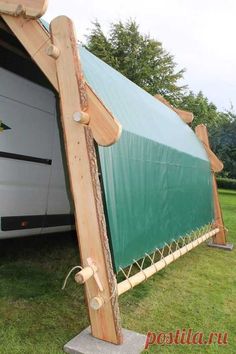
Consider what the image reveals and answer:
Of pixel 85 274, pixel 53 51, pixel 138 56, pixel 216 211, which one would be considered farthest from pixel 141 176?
pixel 138 56

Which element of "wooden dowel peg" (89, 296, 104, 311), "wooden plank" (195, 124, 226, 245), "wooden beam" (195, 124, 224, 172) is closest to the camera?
"wooden dowel peg" (89, 296, 104, 311)

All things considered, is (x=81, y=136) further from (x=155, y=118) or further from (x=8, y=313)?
(x=155, y=118)

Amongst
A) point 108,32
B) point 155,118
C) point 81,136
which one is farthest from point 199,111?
point 81,136

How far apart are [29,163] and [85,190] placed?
1658mm

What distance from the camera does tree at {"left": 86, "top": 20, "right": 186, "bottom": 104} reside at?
28312 mm

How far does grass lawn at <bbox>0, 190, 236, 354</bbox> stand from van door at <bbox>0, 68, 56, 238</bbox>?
2.08ft

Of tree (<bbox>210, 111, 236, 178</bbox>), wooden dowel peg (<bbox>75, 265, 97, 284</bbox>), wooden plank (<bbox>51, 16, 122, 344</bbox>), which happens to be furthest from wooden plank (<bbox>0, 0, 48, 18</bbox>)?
tree (<bbox>210, 111, 236, 178</bbox>)

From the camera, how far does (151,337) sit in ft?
10.6

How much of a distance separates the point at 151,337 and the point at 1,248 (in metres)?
2.88

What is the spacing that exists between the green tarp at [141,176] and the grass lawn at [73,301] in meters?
0.56

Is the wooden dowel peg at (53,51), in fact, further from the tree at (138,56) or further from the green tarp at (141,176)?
the tree at (138,56)

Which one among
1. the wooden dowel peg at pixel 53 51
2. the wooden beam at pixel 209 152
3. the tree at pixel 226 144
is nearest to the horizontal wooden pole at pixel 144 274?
the wooden dowel peg at pixel 53 51

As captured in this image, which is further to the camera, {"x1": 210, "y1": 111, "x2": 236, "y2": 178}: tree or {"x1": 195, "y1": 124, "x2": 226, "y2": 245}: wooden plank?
{"x1": 210, "y1": 111, "x2": 236, "y2": 178}: tree

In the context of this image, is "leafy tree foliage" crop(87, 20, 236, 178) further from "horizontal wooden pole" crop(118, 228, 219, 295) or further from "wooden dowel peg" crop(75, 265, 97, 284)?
"wooden dowel peg" crop(75, 265, 97, 284)
